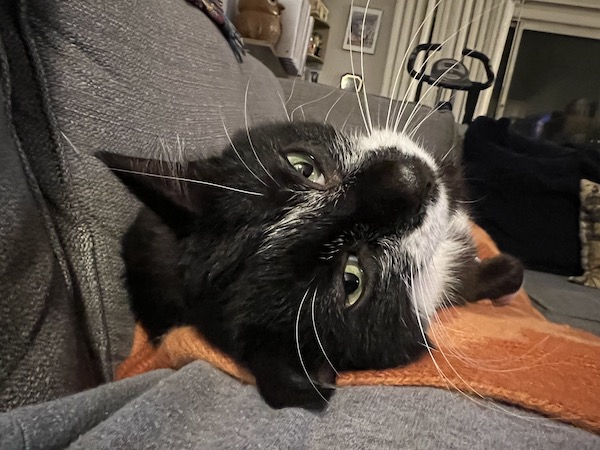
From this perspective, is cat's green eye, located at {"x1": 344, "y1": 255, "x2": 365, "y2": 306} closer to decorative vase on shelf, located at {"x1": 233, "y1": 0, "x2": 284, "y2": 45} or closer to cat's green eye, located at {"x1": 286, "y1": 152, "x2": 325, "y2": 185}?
cat's green eye, located at {"x1": 286, "y1": 152, "x2": 325, "y2": 185}

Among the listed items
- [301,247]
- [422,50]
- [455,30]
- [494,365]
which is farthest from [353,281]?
[455,30]

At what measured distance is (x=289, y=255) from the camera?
608 millimetres

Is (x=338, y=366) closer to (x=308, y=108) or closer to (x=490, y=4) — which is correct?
(x=308, y=108)

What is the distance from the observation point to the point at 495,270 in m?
0.97

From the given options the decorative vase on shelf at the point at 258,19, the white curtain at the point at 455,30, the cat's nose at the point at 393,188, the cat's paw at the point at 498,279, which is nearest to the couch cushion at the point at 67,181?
the cat's nose at the point at 393,188

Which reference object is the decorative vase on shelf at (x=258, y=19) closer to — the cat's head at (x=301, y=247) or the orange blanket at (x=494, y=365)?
the cat's head at (x=301, y=247)

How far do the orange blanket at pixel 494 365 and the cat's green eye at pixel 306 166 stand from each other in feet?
0.88

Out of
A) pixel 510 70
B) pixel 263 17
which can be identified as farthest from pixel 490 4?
pixel 263 17

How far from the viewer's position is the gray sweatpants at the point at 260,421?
0.40 m

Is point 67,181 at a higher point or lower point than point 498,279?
higher

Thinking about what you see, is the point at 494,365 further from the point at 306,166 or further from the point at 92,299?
the point at 92,299

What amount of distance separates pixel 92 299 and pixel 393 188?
0.40 metres

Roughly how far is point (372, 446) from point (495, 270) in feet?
2.04

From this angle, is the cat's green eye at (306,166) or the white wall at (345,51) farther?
the white wall at (345,51)
